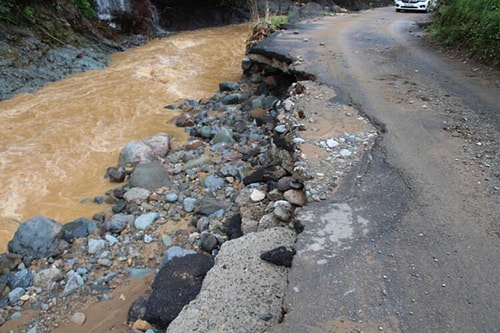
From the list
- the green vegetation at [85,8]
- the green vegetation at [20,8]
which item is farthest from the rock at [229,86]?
the green vegetation at [85,8]

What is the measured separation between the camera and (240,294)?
2.83 metres

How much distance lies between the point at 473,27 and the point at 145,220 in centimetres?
726

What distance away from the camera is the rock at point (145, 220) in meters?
4.94

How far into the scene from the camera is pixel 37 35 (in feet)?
37.2

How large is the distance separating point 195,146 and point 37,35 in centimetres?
747

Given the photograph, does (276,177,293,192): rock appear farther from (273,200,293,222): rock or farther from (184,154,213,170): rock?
(184,154,213,170): rock

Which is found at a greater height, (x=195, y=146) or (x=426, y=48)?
(x=426, y=48)

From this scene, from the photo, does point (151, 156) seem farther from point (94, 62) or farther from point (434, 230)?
point (94, 62)

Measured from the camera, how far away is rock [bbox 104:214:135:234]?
4.90m

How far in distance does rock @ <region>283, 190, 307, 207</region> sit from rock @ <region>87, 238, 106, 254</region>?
224 cm

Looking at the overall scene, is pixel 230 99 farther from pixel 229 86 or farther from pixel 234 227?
pixel 234 227

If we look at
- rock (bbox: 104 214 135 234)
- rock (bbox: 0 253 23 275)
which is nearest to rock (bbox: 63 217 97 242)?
rock (bbox: 104 214 135 234)

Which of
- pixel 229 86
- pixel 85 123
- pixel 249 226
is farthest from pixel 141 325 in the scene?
pixel 229 86

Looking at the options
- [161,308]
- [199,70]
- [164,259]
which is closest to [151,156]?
[164,259]
